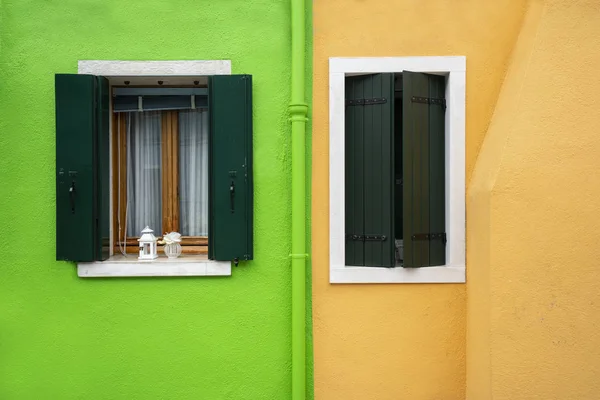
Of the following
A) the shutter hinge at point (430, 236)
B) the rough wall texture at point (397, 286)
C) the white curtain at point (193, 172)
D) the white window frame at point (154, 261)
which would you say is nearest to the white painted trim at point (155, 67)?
the white window frame at point (154, 261)

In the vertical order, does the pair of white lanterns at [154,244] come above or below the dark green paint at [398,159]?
below

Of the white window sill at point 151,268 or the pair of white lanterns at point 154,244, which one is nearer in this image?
the white window sill at point 151,268

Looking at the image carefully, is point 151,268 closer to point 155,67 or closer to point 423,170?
point 155,67

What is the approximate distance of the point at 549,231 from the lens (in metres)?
3.62

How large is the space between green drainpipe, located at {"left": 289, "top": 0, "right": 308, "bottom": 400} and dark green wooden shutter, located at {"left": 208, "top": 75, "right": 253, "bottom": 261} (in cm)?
39

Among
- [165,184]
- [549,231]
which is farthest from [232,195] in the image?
[549,231]

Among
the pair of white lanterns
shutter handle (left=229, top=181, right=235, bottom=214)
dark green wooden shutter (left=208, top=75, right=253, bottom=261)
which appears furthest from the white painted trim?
the pair of white lanterns

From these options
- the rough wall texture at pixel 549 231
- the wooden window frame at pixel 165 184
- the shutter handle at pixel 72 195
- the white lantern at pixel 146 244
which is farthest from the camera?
the wooden window frame at pixel 165 184

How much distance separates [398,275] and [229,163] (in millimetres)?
1648

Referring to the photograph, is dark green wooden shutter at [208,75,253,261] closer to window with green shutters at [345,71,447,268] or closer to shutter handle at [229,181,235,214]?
shutter handle at [229,181,235,214]

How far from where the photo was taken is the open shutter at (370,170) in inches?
163

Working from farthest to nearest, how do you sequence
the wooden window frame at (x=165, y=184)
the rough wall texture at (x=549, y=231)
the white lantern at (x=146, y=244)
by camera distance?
the wooden window frame at (x=165, y=184)
the white lantern at (x=146, y=244)
the rough wall texture at (x=549, y=231)

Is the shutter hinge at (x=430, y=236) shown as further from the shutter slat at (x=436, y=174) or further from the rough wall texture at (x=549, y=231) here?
the rough wall texture at (x=549, y=231)

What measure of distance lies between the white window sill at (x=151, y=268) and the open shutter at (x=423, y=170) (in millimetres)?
1550
